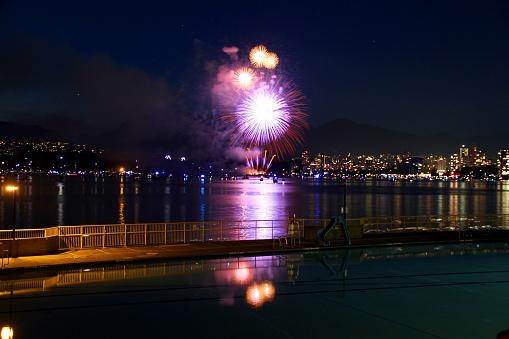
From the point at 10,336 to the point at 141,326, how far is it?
9.48ft

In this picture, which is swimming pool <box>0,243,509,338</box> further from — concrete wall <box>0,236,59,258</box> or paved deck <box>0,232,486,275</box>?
concrete wall <box>0,236,59,258</box>

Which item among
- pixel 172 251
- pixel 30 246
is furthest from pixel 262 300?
pixel 30 246

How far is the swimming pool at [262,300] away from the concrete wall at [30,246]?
2820 millimetres

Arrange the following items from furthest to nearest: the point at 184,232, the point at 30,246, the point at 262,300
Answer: the point at 184,232, the point at 30,246, the point at 262,300

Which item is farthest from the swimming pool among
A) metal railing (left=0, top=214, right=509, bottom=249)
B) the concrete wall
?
metal railing (left=0, top=214, right=509, bottom=249)

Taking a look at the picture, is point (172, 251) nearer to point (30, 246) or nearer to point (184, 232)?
point (184, 232)

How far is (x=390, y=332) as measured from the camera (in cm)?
1076

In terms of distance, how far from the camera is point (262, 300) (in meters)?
13.7

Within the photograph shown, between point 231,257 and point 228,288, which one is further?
point 231,257

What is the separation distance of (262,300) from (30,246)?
512 inches

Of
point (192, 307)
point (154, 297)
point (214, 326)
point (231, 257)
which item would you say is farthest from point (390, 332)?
point (231, 257)

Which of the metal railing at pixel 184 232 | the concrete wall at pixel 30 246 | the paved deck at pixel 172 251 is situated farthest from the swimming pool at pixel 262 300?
the metal railing at pixel 184 232

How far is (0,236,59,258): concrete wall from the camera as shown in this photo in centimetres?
1998

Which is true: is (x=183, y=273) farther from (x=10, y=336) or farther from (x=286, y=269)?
(x=10, y=336)
